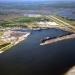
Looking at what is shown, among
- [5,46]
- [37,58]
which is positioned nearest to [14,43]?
[5,46]

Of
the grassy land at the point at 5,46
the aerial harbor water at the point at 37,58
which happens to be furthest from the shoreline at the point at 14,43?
the aerial harbor water at the point at 37,58

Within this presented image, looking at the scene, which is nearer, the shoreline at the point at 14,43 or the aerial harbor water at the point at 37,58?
the aerial harbor water at the point at 37,58

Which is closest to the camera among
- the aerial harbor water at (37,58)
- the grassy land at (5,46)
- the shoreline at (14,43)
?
the aerial harbor water at (37,58)

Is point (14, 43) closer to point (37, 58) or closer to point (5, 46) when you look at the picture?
point (5, 46)

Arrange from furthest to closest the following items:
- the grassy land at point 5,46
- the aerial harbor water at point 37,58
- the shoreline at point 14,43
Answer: the grassy land at point 5,46 → the shoreline at point 14,43 → the aerial harbor water at point 37,58

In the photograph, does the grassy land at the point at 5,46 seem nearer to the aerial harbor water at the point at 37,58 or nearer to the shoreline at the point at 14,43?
the shoreline at the point at 14,43

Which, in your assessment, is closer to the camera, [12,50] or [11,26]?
[12,50]

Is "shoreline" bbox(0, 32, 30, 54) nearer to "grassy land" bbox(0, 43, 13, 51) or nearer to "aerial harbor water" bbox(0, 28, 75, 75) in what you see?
"grassy land" bbox(0, 43, 13, 51)

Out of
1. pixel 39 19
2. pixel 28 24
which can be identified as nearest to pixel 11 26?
pixel 28 24

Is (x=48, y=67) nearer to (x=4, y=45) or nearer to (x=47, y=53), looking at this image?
(x=47, y=53)
